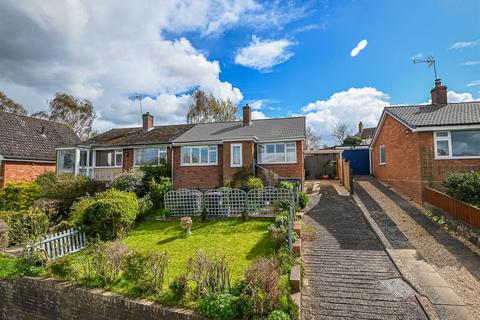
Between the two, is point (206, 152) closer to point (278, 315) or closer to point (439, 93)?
point (278, 315)

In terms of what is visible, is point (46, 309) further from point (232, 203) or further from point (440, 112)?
point (440, 112)

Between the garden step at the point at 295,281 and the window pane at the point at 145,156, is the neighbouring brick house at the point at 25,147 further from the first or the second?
the garden step at the point at 295,281

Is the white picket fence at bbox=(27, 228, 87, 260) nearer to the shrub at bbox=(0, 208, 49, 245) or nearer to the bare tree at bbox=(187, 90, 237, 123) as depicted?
the shrub at bbox=(0, 208, 49, 245)

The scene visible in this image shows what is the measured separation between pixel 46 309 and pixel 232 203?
8.35 meters

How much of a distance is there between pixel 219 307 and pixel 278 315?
1.27 meters

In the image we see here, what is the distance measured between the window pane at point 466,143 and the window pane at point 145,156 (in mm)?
20110

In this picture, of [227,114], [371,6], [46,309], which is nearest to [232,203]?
[46,309]

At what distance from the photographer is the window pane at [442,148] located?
45.6 feet

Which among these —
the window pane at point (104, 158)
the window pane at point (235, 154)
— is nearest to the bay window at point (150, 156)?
the window pane at point (104, 158)

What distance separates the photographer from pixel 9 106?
35.9 m

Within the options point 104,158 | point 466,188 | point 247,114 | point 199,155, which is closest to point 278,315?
point 466,188

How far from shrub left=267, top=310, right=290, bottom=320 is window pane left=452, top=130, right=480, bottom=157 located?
14.3 metres

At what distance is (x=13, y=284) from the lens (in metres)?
8.46

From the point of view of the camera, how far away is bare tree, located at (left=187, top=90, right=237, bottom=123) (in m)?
35.8
